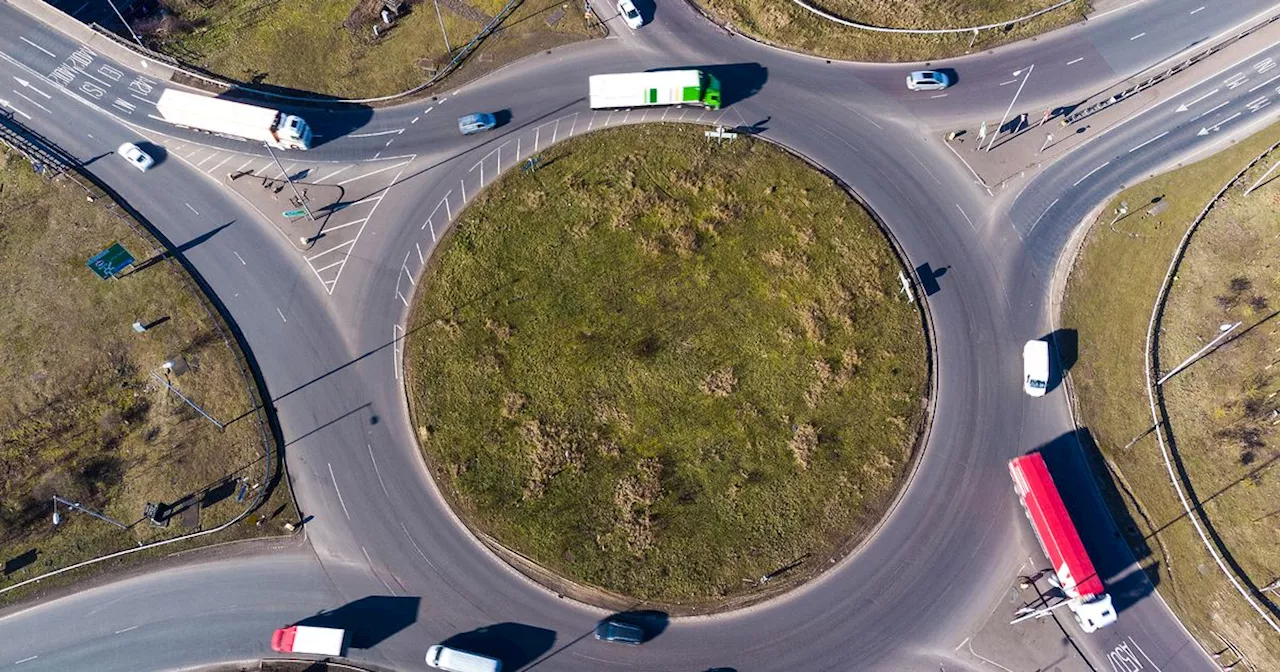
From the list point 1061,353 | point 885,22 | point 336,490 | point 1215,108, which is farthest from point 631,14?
point 1215,108

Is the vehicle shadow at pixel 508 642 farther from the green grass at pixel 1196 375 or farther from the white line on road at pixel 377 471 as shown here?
the green grass at pixel 1196 375

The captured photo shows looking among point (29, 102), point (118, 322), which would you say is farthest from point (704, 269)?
point (29, 102)

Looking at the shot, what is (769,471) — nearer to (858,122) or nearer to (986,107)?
(858,122)

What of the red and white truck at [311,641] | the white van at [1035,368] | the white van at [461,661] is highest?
the white van at [1035,368]

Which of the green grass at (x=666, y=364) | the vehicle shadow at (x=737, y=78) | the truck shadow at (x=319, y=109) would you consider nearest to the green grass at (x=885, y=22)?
the vehicle shadow at (x=737, y=78)

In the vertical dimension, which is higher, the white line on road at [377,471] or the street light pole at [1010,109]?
the street light pole at [1010,109]

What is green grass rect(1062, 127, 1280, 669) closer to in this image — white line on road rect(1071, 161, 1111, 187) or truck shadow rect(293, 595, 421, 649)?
white line on road rect(1071, 161, 1111, 187)
